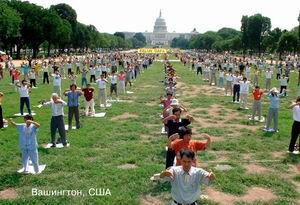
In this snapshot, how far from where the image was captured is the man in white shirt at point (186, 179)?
5957 millimetres

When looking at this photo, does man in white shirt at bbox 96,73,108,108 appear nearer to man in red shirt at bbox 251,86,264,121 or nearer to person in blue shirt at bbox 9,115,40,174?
man in red shirt at bbox 251,86,264,121

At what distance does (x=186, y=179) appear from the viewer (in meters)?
6.00

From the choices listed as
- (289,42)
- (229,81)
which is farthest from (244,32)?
(229,81)

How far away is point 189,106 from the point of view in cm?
2356

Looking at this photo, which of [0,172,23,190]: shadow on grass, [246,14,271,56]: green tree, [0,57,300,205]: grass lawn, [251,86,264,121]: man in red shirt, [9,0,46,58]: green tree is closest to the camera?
[0,57,300,205]: grass lawn

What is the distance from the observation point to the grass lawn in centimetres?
970

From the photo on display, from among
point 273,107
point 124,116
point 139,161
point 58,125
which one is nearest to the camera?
point 139,161

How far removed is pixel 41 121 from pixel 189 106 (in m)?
8.71

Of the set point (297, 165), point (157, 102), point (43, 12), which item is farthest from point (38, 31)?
point (297, 165)

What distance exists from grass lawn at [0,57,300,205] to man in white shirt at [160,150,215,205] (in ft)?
10.5

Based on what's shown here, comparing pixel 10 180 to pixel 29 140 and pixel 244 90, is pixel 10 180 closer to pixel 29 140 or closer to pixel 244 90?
pixel 29 140

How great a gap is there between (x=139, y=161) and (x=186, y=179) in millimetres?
6217

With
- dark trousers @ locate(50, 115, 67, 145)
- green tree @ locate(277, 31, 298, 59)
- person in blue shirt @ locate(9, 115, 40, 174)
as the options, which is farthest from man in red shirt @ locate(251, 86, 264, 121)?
green tree @ locate(277, 31, 298, 59)

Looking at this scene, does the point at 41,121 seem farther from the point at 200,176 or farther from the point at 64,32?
the point at 64,32
